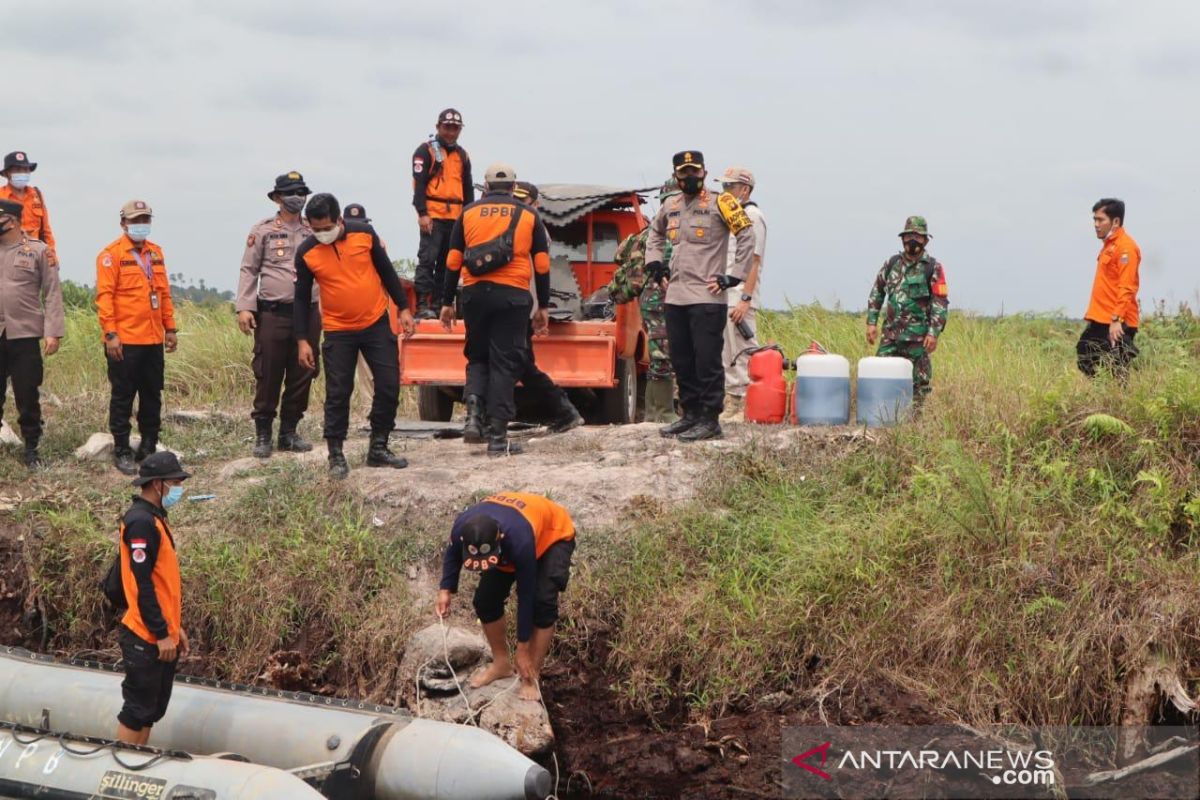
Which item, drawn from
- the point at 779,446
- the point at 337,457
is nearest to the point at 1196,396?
the point at 779,446

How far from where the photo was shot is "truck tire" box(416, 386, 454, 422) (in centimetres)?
1187

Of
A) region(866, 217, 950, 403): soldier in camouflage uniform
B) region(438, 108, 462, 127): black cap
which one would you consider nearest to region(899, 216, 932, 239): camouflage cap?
region(866, 217, 950, 403): soldier in camouflage uniform

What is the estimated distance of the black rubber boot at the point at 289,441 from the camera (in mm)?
10578

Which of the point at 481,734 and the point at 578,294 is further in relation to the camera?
the point at 578,294

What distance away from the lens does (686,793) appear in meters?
7.13

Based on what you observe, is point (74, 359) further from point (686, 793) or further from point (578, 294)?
point (686, 793)

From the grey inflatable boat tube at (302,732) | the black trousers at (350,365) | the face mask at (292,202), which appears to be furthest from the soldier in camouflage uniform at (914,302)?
the grey inflatable boat tube at (302,732)

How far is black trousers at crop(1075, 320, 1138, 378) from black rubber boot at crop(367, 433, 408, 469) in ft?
16.0

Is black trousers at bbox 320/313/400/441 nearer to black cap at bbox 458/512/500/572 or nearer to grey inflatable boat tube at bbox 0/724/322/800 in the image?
black cap at bbox 458/512/500/572

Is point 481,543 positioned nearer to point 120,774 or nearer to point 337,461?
point 120,774

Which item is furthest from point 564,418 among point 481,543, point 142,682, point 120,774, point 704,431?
point 120,774

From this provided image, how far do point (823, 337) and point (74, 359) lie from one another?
8.35 m

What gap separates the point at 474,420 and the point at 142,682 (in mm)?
3634

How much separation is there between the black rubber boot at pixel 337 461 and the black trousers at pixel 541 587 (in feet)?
7.89
